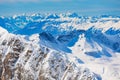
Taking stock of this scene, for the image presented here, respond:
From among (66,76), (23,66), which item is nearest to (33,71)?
(23,66)

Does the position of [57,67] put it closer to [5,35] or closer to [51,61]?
[51,61]

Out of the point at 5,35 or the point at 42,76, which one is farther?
the point at 5,35

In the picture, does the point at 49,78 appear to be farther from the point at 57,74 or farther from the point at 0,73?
the point at 0,73

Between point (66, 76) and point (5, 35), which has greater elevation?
point (5, 35)

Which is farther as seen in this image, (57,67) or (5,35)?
(5,35)

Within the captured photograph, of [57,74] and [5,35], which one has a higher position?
[5,35]

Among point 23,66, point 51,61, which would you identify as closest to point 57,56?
point 51,61
